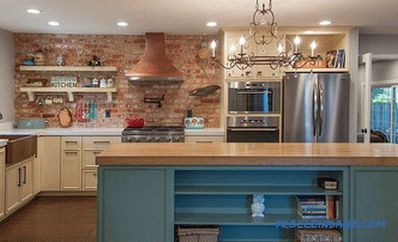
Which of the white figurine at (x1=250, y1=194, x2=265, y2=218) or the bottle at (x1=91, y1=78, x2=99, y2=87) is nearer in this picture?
the white figurine at (x1=250, y1=194, x2=265, y2=218)

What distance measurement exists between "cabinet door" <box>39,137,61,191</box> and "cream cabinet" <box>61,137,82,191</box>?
2.6 inches

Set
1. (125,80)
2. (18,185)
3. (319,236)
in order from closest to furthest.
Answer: (319,236) < (18,185) < (125,80)

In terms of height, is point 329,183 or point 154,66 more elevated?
point 154,66

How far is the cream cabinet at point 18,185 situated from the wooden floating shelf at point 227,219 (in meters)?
2.38

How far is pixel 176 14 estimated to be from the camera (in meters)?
4.77

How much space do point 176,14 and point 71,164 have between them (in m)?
2.55

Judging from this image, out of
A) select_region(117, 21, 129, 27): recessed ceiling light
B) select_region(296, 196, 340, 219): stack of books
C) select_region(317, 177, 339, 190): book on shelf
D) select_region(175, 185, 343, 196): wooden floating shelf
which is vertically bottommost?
select_region(296, 196, 340, 219): stack of books

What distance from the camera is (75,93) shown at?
20.3ft

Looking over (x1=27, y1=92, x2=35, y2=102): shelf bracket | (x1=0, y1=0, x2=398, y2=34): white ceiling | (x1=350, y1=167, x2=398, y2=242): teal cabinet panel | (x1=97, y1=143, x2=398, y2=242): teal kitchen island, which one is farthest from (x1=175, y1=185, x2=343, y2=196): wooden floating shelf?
(x1=27, y1=92, x2=35, y2=102): shelf bracket

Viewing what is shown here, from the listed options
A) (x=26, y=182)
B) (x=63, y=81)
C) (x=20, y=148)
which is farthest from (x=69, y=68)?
(x=26, y=182)

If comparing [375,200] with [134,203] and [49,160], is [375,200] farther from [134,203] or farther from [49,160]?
[49,160]

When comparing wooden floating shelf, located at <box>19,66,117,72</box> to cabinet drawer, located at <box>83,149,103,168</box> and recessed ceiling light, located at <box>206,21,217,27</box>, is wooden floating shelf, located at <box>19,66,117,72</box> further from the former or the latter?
recessed ceiling light, located at <box>206,21,217,27</box>

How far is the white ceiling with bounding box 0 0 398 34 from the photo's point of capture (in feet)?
14.0

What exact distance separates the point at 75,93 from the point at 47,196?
1635 mm
